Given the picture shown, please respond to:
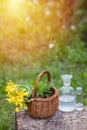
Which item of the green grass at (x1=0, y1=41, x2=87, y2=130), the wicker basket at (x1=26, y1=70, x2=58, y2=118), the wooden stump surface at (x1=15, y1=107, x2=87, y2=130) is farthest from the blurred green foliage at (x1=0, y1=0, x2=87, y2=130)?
the wicker basket at (x1=26, y1=70, x2=58, y2=118)

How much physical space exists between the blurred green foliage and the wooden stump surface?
3.26 ft

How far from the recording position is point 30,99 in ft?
A: 10.9

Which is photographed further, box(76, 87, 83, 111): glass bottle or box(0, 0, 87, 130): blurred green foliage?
box(0, 0, 87, 130): blurred green foliage

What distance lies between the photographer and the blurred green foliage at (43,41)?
201 inches

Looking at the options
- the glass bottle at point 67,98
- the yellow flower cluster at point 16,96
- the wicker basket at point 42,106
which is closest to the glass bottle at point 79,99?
the glass bottle at point 67,98

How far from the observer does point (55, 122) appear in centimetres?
342

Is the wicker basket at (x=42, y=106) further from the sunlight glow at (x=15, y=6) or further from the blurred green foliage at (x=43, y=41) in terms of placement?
the sunlight glow at (x=15, y=6)

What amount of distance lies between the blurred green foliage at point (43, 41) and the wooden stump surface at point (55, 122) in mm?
995

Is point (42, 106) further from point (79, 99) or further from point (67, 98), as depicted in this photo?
point (79, 99)

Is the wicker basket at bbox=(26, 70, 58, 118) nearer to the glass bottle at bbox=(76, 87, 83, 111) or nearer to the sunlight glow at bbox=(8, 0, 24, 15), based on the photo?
the glass bottle at bbox=(76, 87, 83, 111)

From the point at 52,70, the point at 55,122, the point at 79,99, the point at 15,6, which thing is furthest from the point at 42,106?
the point at 15,6

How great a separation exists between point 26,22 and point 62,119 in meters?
3.02

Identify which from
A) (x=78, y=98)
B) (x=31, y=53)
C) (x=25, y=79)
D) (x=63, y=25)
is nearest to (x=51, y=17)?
(x=63, y=25)

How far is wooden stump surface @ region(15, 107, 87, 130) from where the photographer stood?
3.36m
